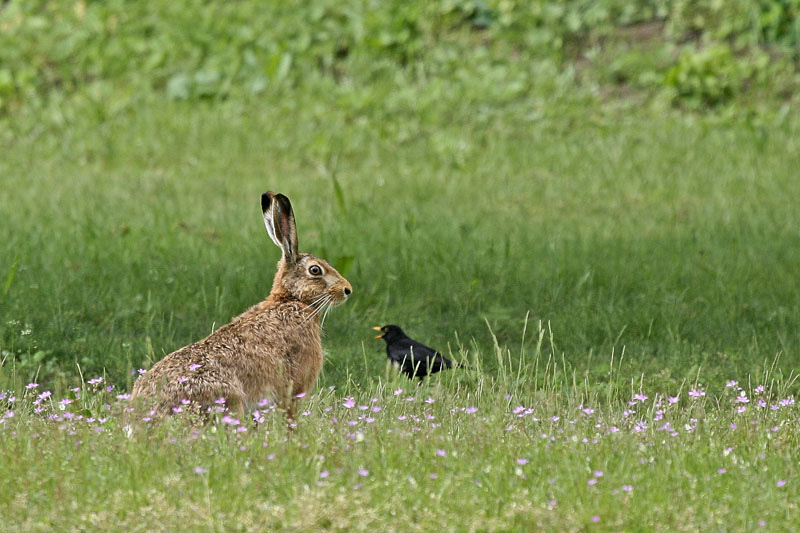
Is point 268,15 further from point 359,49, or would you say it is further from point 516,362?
point 516,362

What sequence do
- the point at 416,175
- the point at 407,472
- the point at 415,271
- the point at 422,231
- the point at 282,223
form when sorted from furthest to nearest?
1. the point at 416,175
2. the point at 422,231
3. the point at 415,271
4. the point at 282,223
5. the point at 407,472

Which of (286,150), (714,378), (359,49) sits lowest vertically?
(714,378)

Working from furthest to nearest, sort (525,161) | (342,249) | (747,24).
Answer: (747,24)
(525,161)
(342,249)

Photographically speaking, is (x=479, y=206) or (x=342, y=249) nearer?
(x=342, y=249)

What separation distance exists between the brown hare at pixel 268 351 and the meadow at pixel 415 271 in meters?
0.15

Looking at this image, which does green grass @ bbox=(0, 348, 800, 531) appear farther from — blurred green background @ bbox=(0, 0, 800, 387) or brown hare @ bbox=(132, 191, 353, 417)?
blurred green background @ bbox=(0, 0, 800, 387)

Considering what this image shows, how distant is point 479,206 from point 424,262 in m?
2.43

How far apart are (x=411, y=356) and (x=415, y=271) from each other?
78.7 inches

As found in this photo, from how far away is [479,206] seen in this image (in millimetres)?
11508

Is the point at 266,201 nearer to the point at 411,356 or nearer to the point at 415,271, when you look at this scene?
the point at 411,356

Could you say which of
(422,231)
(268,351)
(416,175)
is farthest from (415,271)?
(416,175)

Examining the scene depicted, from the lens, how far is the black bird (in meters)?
7.06

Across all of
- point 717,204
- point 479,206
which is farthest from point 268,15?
point 717,204

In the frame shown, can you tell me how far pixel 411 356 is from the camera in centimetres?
709
